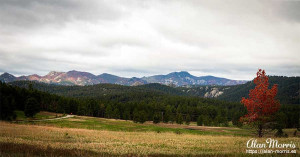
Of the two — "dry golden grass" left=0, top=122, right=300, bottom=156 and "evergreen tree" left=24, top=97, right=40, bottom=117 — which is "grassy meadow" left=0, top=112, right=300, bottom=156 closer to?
"dry golden grass" left=0, top=122, right=300, bottom=156

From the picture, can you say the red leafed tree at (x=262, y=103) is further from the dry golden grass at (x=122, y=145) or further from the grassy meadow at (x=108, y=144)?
the dry golden grass at (x=122, y=145)

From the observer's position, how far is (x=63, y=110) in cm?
11862

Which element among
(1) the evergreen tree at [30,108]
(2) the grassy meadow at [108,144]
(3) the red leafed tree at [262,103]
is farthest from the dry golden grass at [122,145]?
(1) the evergreen tree at [30,108]

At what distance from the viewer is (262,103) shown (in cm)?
2753

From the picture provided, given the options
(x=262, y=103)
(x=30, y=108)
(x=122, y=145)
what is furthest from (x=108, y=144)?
(x=30, y=108)

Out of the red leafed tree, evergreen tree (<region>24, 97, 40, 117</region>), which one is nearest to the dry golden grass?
the red leafed tree

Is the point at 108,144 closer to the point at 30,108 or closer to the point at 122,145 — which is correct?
the point at 122,145

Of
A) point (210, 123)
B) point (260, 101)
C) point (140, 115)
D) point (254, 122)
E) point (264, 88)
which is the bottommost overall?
point (210, 123)

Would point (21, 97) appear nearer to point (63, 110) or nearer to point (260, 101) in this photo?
point (63, 110)

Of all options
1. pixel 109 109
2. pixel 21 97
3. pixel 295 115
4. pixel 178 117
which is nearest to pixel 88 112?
pixel 109 109

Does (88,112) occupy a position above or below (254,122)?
below

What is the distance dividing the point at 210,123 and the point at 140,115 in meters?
51.9

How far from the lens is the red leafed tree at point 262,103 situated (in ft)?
88.7

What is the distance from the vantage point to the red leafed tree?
27.0 meters
